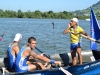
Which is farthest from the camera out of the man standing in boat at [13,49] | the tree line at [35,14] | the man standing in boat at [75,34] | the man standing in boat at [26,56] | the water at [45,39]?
the tree line at [35,14]

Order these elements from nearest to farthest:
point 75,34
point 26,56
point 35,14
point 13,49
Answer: point 26,56
point 13,49
point 75,34
point 35,14

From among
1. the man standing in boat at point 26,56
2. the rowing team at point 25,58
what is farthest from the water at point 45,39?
the man standing in boat at point 26,56

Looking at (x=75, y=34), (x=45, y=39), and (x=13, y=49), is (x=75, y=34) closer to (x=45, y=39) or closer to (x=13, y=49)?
(x=13, y=49)

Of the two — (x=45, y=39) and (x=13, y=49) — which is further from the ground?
(x=13, y=49)

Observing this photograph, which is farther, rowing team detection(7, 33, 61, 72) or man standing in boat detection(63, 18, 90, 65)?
man standing in boat detection(63, 18, 90, 65)

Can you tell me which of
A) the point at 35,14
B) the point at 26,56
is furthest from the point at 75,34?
the point at 35,14

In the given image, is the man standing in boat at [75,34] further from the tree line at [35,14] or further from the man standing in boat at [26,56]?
the tree line at [35,14]

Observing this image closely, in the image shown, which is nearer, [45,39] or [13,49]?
[13,49]

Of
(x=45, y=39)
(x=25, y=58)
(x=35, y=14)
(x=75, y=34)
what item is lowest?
(x=45, y=39)

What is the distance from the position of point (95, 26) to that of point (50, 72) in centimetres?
277

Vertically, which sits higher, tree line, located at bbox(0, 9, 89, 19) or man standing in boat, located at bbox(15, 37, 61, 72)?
man standing in boat, located at bbox(15, 37, 61, 72)

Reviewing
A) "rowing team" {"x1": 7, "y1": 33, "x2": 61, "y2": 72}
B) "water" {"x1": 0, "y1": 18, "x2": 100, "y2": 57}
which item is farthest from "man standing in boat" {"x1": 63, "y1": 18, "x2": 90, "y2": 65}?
"water" {"x1": 0, "y1": 18, "x2": 100, "y2": 57}

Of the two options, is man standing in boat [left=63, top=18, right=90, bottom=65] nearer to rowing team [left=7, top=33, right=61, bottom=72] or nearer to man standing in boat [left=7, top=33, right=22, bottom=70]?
rowing team [left=7, top=33, right=61, bottom=72]

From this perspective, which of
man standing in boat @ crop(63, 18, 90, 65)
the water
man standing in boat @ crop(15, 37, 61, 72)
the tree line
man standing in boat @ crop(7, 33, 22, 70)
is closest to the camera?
man standing in boat @ crop(15, 37, 61, 72)
